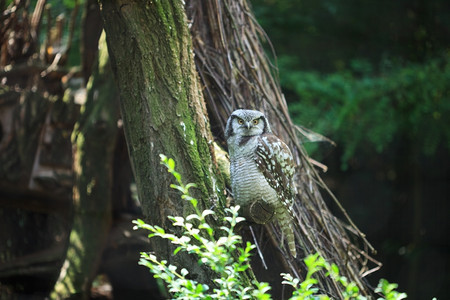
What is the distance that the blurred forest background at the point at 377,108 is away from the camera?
14.3 feet

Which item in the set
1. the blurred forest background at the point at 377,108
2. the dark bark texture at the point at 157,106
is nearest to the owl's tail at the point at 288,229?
the dark bark texture at the point at 157,106

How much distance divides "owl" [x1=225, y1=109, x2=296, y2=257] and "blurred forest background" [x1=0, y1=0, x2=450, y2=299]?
6.15 ft

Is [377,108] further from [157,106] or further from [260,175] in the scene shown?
[157,106]

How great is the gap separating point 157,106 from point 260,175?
55cm

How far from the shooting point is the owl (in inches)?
81.9

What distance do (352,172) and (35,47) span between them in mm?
3683

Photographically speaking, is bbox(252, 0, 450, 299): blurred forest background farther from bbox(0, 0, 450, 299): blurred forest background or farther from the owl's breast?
the owl's breast

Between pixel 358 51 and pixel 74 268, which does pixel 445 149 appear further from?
pixel 74 268

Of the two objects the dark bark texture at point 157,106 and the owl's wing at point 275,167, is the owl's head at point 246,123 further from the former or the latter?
the dark bark texture at point 157,106

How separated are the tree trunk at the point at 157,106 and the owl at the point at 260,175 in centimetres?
14

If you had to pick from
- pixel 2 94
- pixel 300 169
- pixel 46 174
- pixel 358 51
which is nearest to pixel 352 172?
A: pixel 358 51

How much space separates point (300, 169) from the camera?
2746mm

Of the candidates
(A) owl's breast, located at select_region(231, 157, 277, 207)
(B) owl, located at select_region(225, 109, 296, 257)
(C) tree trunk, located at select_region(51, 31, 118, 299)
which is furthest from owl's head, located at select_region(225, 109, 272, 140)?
(C) tree trunk, located at select_region(51, 31, 118, 299)

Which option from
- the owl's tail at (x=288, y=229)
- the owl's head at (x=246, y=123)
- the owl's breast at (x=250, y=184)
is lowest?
the owl's tail at (x=288, y=229)
